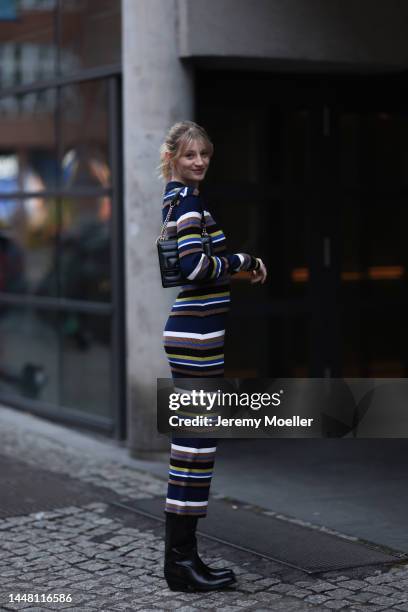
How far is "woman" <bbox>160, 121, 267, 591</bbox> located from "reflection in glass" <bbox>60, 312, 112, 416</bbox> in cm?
420

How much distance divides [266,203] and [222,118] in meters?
0.73

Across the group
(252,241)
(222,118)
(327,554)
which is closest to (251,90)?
(222,118)

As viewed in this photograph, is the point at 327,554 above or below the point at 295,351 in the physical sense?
below

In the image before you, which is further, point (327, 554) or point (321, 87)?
point (321, 87)

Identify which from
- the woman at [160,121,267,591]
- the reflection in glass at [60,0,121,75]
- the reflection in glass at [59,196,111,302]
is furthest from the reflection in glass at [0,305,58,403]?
the woman at [160,121,267,591]

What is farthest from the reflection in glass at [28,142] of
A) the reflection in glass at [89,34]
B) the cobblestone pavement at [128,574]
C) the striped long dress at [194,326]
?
the striped long dress at [194,326]

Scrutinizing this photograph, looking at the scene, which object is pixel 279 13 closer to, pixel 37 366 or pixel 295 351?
pixel 295 351

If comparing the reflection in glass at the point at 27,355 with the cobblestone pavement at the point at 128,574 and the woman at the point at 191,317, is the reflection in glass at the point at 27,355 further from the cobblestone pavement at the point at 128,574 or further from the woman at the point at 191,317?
the woman at the point at 191,317

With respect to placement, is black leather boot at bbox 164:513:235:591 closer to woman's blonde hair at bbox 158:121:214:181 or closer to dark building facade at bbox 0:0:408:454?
woman's blonde hair at bbox 158:121:214:181

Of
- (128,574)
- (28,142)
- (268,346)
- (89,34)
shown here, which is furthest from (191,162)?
(28,142)

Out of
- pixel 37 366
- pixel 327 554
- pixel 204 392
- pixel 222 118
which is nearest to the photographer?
pixel 204 392

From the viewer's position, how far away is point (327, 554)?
5.91 m

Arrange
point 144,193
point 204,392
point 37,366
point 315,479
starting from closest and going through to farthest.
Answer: point 204,392
point 315,479
point 144,193
point 37,366

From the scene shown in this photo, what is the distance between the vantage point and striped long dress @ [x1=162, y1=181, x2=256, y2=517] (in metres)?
5.07
